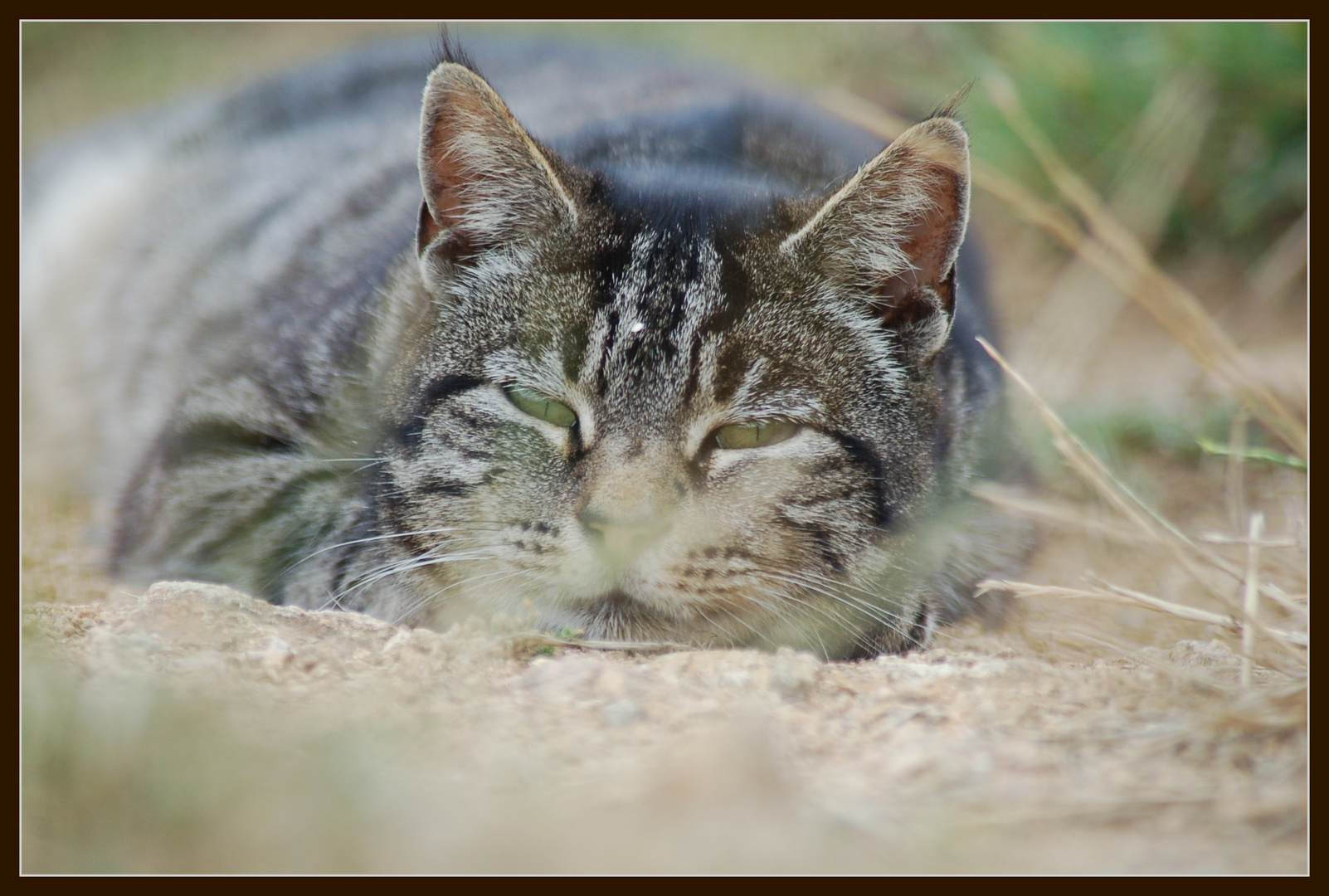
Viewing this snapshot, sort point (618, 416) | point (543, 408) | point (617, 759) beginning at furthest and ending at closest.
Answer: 1. point (543, 408)
2. point (618, 416)
3. point (617, 759)

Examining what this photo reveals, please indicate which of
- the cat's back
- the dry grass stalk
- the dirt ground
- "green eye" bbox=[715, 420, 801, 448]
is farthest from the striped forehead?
the dry grass stalk

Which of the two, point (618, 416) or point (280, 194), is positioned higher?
point (280, 194)

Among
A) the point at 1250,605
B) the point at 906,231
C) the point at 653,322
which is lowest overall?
the point at 1250,605

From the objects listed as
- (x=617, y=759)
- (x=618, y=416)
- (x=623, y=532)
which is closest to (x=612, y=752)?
(x=617, y=759)

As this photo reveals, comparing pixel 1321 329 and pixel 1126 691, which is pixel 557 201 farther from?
pixel 1321 329

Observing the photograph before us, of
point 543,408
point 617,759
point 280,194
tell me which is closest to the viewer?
point 617,759

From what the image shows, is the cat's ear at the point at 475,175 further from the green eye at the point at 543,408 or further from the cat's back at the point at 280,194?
the green eye at the point at 543,408

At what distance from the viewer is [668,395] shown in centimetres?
237

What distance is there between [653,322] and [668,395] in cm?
16

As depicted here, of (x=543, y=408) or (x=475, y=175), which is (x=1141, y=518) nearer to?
(x=543, y=408)

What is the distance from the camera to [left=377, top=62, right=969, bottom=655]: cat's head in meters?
2.35

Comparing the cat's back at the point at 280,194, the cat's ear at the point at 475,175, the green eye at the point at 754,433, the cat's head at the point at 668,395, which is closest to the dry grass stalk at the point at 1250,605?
the cat's head at the point at 668,395

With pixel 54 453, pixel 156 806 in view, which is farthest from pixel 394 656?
pixel 54 453

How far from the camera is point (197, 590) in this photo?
7.44 feet
